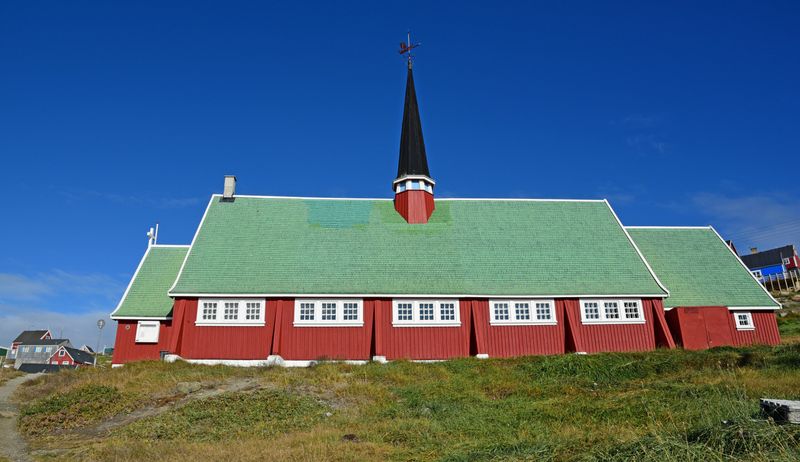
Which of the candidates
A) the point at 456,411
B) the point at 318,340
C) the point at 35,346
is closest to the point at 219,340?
the point at 318,340

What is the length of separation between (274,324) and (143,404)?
8.88m

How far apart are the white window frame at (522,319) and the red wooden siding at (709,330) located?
20.9 ft

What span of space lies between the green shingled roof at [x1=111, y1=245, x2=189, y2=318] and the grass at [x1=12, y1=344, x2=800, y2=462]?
5.32 m

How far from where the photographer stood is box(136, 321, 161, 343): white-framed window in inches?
1170

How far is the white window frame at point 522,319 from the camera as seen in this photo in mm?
28125

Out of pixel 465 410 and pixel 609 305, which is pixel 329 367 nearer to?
pixel 465 410

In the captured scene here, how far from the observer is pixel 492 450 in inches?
435

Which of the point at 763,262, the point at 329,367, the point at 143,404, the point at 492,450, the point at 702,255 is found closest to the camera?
the point at 492,450

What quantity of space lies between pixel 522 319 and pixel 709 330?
9.69 meters

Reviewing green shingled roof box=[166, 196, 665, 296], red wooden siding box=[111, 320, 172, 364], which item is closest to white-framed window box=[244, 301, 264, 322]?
green shingled roof box=[166, 196, 665, 296]

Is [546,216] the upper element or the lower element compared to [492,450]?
upper

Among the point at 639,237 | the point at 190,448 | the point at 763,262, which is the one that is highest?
the point at 763,262

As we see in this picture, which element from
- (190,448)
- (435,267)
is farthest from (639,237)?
(190,448)

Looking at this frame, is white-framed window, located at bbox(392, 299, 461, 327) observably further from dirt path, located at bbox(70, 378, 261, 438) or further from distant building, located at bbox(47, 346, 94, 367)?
distant building, located at bbox(47, 346, 94, 367)
